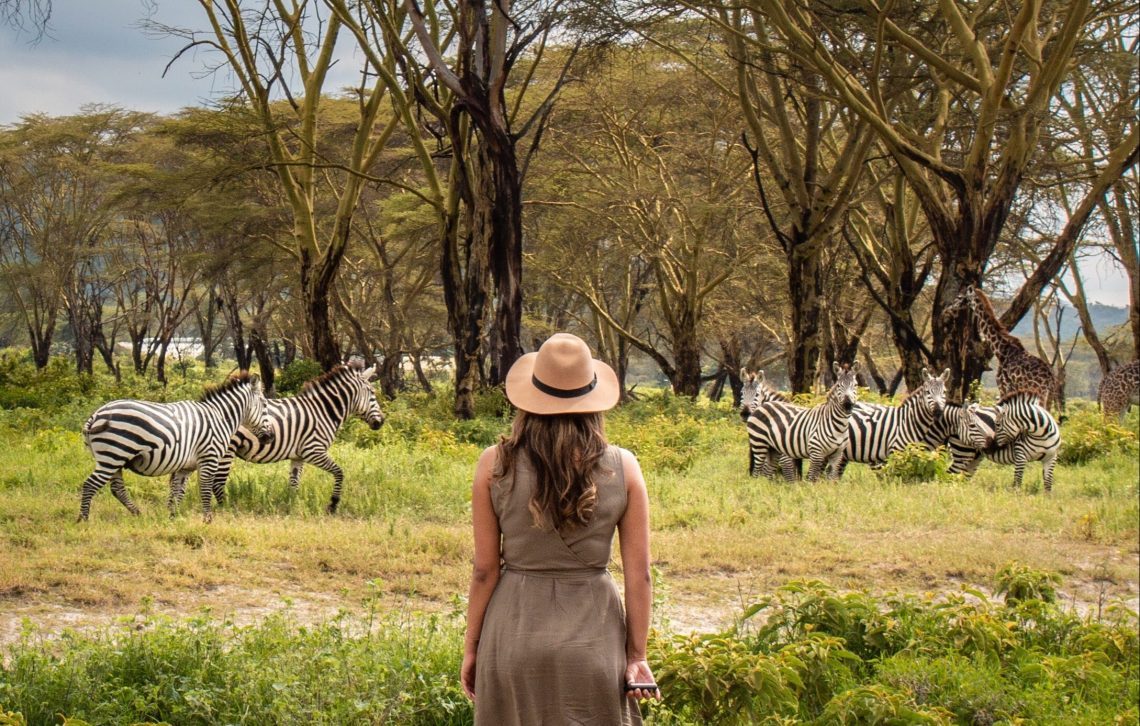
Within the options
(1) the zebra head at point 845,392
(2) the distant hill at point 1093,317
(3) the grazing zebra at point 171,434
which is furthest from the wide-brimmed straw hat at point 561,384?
(2) the distant hill at point 1093,317

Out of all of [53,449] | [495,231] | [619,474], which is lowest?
[53,449]

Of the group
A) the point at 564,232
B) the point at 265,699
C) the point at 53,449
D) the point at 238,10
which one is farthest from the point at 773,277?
the point at 265,699

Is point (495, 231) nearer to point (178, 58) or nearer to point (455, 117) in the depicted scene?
point (455, 117)

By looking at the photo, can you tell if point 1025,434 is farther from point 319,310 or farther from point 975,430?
point 319,310

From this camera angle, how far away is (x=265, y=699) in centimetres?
395

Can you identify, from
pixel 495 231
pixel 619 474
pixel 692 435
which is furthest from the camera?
pixel 692 435

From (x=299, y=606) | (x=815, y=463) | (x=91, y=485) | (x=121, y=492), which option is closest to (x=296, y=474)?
(x=121, y=492)

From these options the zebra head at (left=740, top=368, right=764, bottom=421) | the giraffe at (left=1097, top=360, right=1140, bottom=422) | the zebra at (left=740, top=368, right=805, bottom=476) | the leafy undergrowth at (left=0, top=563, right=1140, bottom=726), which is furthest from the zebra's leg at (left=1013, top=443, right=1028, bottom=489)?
the giraffe at (left=1097, top=360, right=1140, bottom=422)

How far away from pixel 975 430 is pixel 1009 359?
668mm

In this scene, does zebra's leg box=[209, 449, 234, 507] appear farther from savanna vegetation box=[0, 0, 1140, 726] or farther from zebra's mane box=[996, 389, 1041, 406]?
zebra's mane box=[996, 389, 1041, 406]

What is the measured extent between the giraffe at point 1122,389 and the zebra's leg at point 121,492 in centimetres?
1173

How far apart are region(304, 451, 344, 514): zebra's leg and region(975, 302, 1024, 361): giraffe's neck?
16.6ft

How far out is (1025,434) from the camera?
8.45m

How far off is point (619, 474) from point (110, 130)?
9.93 meters
